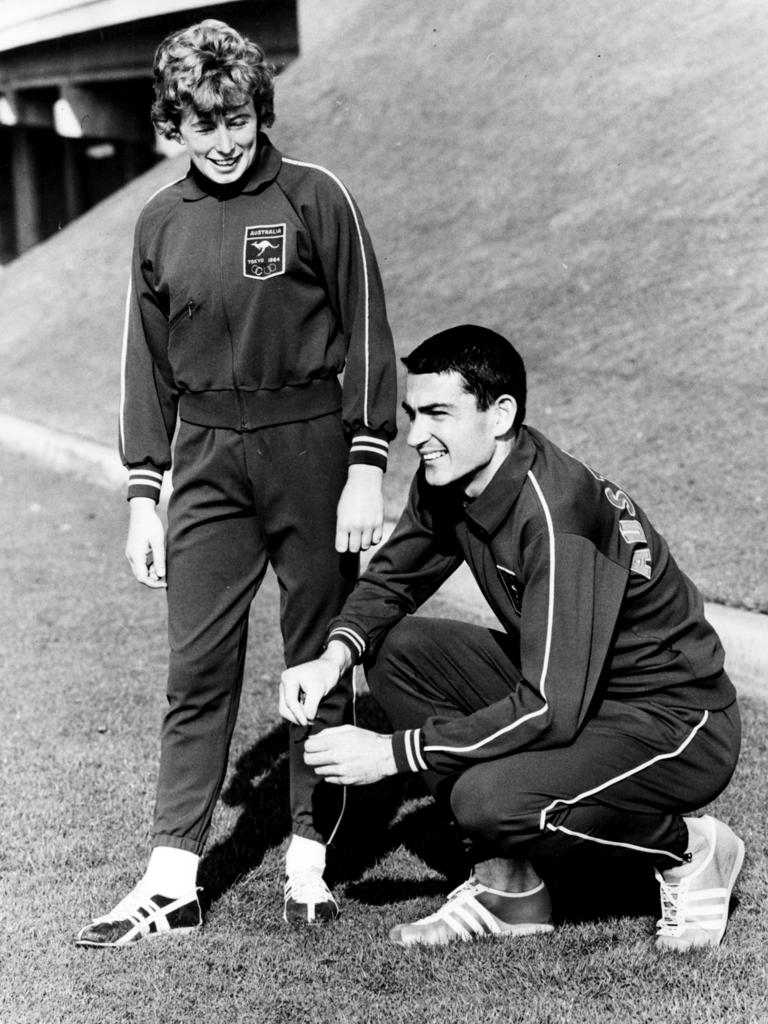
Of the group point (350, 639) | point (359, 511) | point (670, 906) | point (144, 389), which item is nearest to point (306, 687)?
point (350, 639)

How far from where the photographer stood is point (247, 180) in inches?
132

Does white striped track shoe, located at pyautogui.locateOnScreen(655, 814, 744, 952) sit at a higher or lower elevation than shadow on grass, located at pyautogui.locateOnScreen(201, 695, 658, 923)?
higher

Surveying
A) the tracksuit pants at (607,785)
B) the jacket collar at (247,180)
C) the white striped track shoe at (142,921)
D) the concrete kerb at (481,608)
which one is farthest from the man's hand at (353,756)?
the concrete kerb at (481,608)

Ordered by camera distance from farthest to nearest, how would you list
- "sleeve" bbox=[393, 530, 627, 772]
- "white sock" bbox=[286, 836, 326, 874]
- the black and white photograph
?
"white sock" bbox=[286, 836, 326, 874] → the black and white photograph → "sleeve" bbox=[393, 530, 627, 772]

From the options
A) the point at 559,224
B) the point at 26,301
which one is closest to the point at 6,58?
the point at 26,301

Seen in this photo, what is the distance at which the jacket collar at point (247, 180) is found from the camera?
3336mm

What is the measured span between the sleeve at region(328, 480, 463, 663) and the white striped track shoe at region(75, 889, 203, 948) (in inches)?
30.7

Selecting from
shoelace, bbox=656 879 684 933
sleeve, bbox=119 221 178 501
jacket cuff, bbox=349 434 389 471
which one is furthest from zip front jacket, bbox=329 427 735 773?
sleeve, bbox=119 221 178 501

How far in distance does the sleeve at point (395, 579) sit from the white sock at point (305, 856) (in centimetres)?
53

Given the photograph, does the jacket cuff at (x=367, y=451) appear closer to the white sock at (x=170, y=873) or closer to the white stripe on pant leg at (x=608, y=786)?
the white stripe on pant leg at (x=608, y=786)

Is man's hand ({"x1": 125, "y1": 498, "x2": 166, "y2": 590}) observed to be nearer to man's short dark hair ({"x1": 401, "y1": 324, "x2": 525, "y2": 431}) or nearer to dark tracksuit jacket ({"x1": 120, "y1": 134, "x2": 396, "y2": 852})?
dark tracksuit jacket ({"x1": 120, "y1": 134, "x2": 396, "y2": 852})

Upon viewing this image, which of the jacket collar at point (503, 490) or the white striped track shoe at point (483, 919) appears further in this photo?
the white striped track shoe at point (483, 919)

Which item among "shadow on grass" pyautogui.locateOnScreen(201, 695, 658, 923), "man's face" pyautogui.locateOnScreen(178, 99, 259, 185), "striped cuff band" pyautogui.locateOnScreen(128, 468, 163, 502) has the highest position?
"man's face" pyautogui.locateOnScreen(178, 99, 259, 185)

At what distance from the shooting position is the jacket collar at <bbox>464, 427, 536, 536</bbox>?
3.09m
